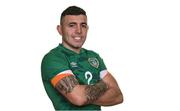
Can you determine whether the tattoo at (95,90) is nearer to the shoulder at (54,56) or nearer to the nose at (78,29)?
the shoulder at (54,56)

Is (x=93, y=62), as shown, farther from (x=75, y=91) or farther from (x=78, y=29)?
(x=75, y=91)

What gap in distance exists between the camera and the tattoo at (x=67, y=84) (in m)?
4.63

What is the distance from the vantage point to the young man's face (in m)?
5.11

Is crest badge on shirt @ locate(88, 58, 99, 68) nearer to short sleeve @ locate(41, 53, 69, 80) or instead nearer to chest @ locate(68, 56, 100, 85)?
chest @ locate(68, 56, 100, 85)

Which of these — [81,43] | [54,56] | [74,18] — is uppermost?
[74,18]

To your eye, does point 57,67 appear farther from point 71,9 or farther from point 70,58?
point 71,9

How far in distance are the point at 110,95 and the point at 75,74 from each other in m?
0.62

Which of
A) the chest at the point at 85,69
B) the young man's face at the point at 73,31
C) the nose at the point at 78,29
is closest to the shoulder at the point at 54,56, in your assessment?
the chest at the point at 85,69

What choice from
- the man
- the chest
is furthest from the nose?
the chest

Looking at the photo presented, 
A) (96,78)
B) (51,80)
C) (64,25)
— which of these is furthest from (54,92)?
(64,25)

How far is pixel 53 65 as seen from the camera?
15.7 ft

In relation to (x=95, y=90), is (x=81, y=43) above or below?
above

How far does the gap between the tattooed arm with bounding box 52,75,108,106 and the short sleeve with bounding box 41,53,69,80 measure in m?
0.15

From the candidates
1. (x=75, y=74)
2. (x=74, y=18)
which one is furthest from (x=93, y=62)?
(x=74, y=18)
